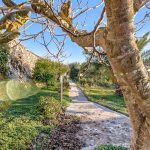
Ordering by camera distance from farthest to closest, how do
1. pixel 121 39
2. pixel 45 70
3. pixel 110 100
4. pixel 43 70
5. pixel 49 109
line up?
pixel 45 70, pixel 43 70, pixel 110 100, pixel 49 109, pixel 121 39

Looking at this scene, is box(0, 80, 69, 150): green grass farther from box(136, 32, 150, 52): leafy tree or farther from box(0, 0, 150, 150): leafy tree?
box(0, 0, 150, 150): leafy tree

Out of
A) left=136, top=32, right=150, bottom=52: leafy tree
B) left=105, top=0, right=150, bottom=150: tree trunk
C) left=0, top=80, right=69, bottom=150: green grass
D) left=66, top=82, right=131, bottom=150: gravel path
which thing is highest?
left=136, top=32, right=150, bottom=52: leafy tree

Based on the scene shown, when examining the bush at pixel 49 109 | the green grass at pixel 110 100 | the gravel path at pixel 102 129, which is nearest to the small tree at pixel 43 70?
the green grass at pixel 110 100

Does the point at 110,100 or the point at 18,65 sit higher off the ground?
the point at 18,65

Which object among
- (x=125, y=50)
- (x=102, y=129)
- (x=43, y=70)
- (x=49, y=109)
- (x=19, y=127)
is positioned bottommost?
(x=102, y=129)

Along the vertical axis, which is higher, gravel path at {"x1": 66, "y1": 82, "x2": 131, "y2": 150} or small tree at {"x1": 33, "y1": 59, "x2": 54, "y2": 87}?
small tree at {"x1": 33, "y1": 59, "x2": 54, "y2": 87}

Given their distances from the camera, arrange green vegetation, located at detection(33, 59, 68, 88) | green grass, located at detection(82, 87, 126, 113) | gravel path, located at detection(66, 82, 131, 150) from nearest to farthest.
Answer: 1. gravel path, located at detection(66, 82, 131, 150)
2. green grass, located at detection(82, 87, 126, 113)
3. green vegetation, located at detection(33, 59, 68, 88)

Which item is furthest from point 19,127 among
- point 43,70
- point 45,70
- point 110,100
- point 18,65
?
point 45,70

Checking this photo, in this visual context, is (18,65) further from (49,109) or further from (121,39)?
(121,39)

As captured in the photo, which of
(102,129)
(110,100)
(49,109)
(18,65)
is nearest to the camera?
(102,129)

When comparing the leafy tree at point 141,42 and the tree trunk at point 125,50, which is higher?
the leafy tree at point 141,42

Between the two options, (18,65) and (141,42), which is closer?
(141,42)

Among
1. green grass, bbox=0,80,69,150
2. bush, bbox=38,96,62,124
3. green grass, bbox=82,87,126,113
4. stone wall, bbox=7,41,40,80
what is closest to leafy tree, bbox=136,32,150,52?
green grass, bbox=0,80,69,150

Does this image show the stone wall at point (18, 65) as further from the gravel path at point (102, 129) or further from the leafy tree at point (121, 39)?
the leafy tree at point (121, 39)
